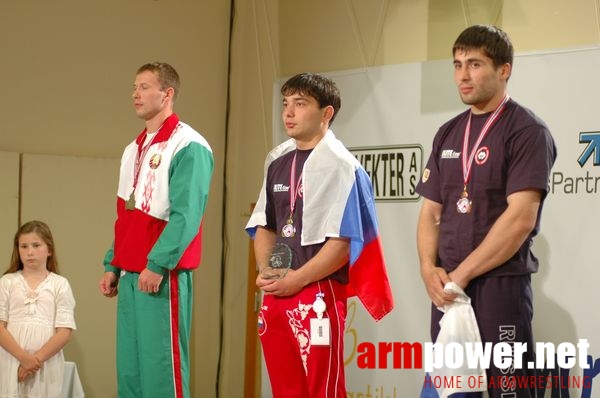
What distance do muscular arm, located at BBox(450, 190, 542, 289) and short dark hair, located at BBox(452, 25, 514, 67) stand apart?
0.45 metres

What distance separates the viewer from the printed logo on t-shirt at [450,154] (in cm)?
270

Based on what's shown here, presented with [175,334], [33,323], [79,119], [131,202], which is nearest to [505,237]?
[175,334]

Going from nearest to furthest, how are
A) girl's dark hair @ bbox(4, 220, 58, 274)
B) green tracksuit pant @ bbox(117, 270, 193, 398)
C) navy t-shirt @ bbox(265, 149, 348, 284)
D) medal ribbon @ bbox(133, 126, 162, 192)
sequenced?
navy t-shirt @ bbox(265, 149, 348, 284) < green tracksuit pant @ bbox(117, 270, 193, 398) < medal ribbon @ bbox(133, 126, 162, 192) < girl's dark hair @ bbox(4, 220, 58, 274)

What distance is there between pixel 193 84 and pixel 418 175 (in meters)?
1.76

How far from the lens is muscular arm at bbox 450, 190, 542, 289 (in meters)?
2.53

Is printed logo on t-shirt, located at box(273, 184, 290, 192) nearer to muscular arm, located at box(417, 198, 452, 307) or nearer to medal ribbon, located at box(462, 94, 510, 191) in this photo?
muscular arm, located at box(417, 198, 452, 307)

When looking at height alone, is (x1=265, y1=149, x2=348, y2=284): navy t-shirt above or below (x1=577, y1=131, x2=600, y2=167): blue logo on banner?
below

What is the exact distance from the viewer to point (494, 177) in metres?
2.61

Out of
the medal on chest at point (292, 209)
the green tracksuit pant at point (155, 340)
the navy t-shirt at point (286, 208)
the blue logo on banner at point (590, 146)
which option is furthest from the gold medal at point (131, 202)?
the blue logo on banner at point (590, 146)

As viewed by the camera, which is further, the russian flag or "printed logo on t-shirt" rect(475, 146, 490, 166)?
the russian flag

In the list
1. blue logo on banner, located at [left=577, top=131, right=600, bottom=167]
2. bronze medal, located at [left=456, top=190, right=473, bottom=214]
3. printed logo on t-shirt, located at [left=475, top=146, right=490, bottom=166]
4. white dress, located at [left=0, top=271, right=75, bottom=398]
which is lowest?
white dress, located at [left=0, top=271, right=75, bottom=398]

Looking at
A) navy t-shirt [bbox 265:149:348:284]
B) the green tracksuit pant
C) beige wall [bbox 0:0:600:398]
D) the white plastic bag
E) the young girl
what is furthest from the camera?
beige wall [bbox 0:0:600:398]

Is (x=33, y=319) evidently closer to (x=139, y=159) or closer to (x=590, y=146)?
(x=139, y=159)

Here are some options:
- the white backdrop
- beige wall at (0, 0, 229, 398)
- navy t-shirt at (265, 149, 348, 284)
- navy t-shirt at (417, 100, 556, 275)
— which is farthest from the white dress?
navy t-shirt at (417, 100, 556, 275)
